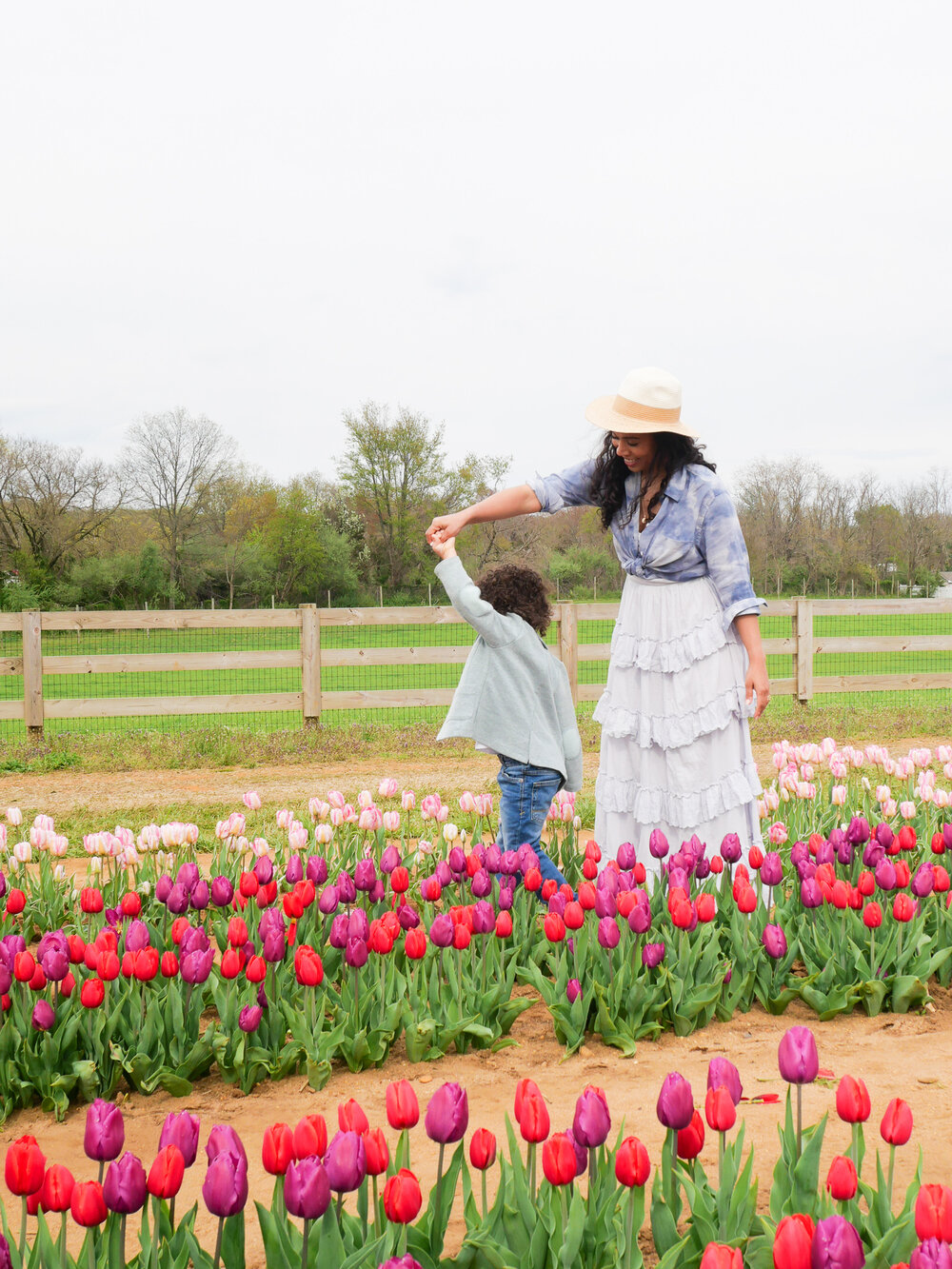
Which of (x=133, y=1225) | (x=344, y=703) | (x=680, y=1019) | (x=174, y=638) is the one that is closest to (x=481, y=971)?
Result: (x=680, y=1019)

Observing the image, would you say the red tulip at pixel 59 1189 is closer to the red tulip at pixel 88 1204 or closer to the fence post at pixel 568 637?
the red tulip at pixel 88 1204

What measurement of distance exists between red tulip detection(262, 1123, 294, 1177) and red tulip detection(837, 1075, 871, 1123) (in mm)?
862

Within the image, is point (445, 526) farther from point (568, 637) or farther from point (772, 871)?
point (568, 637)

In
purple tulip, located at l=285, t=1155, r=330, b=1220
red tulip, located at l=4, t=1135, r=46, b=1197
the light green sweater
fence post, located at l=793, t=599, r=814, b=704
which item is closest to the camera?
purple tulip, located at l=285, t=1155, r=330, b=1220

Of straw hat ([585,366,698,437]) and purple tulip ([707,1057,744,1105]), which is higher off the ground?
straw hat ([585,366,698,437])

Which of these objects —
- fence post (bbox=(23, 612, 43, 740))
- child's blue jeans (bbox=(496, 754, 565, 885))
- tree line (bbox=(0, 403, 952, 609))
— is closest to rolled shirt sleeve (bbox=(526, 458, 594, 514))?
child's blue jeans (bbox=(496, 754, 565, 885))

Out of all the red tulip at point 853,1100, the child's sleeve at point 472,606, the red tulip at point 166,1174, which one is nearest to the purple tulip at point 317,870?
the child's sleeve at point 472,606

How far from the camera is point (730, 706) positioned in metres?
3.79

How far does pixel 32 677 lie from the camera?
35.0ft

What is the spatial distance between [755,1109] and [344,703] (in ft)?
29.0

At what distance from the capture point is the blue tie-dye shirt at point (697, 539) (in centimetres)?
371

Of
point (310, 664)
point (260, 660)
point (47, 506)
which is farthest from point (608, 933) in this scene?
point (47, 506)

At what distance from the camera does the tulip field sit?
163 centimetres

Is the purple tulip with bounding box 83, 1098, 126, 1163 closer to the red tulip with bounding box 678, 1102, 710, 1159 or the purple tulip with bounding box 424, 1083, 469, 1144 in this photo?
the purple tulip with bounding box 424, 1083, 469, 1144
